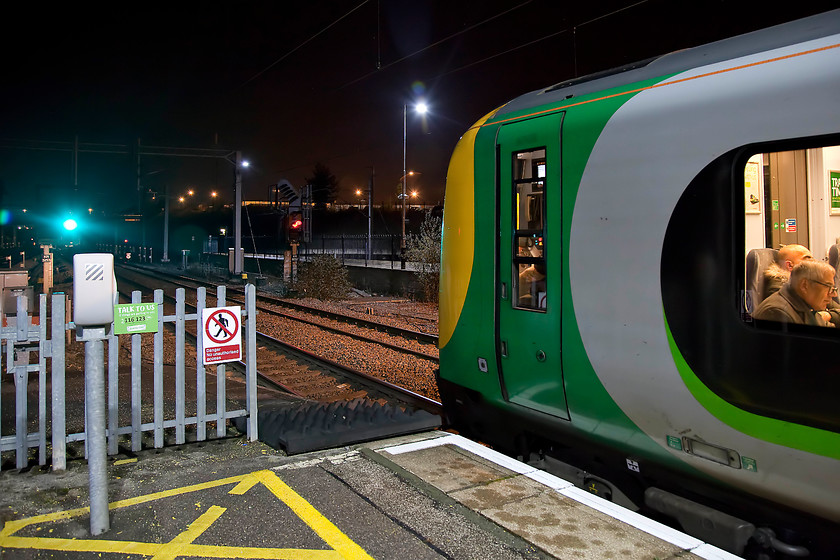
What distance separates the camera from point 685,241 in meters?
3.90

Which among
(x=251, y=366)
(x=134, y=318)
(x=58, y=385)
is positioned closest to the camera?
(x=58, y=385)

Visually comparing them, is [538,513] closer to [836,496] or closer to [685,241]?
[836,496]

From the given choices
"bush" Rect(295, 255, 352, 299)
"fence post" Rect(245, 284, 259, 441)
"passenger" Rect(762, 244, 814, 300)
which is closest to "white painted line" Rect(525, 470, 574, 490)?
"passenger" Rect(762, 244, 814, 300)

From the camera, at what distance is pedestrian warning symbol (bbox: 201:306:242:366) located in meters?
5.46

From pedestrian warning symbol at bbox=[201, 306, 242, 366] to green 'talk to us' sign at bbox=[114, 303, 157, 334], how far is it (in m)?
0.43

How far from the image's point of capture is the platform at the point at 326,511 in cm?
368

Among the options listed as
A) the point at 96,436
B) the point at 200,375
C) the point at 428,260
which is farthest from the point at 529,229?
the point at 428,260

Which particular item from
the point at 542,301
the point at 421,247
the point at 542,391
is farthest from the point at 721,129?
the point at 421,247

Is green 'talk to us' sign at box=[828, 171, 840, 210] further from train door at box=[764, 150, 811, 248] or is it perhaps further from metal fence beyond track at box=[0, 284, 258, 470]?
metal fence beyond track at box=[0, 284, 258, 470]

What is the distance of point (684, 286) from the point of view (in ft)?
12.8

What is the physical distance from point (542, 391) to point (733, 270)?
1719 mm

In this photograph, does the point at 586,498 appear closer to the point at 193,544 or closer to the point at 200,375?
the point at 193,544

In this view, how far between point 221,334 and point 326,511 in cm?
203

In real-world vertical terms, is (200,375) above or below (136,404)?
above
